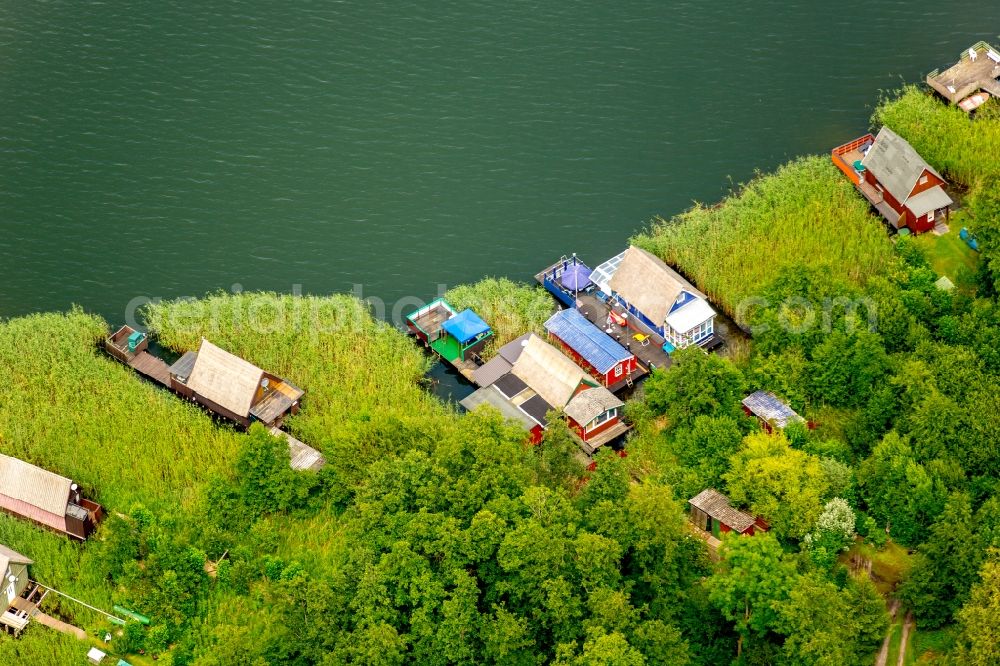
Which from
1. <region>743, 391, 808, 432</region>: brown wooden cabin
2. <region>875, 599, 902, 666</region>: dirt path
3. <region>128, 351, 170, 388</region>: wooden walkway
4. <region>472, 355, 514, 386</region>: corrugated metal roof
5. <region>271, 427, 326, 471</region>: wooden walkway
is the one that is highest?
<region>128, 351, 170, 388</region>: wooden walkway

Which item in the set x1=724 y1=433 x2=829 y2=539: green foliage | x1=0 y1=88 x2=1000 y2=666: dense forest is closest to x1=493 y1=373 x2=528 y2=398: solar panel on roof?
x1=0 y1=88 x2=1000 y2=666: dense forest

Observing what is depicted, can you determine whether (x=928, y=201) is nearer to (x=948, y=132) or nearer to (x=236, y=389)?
(x=948, y=132)

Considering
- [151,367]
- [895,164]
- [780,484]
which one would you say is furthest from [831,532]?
[151,367]

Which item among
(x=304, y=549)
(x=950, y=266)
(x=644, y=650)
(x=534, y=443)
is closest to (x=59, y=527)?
(x=304, y=549)

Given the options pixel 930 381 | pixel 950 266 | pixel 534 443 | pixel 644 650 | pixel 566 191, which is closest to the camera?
pixel 644 650

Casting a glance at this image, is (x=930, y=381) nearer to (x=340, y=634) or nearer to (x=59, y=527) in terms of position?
(x=340, y=634)

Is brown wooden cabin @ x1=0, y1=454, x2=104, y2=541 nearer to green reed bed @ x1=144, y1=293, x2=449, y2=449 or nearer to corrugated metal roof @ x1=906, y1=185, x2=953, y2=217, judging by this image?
green reed bed @ x1=144, y1=293, x2=449, y2=449
